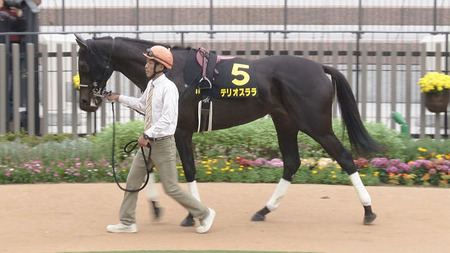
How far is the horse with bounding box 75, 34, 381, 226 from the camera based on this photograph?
8.27 metres

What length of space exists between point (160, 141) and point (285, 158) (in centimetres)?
171

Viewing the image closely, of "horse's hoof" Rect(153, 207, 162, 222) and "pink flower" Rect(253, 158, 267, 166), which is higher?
"pink flower" Rect(253, 158, 267, 166)

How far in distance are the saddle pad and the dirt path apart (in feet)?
4.37

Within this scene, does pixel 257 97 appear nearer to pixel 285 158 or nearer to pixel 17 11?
pixel 285 158

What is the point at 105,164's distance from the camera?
1075 cm

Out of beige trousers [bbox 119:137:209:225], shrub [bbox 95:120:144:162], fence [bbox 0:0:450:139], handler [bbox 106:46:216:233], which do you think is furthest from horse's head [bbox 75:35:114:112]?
fence [bbox 0:0:450:139]

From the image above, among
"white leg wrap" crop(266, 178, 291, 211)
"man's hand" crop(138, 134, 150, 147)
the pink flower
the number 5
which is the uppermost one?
the number 5

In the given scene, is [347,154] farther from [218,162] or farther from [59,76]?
[59,76]

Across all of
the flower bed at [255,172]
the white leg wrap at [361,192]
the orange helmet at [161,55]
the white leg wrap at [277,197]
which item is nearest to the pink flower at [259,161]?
the flower bed at [255,172]

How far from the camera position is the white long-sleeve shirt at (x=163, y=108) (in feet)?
24.7

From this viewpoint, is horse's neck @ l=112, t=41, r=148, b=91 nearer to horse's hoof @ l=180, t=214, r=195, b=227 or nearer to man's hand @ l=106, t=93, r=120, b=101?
man's hand @ l=106, t=93, r=120, b=101

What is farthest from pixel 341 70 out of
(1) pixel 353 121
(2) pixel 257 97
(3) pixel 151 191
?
(3) pixel 151 191

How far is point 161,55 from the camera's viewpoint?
766 centimetres

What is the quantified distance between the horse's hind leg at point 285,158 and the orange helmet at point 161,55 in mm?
1611
